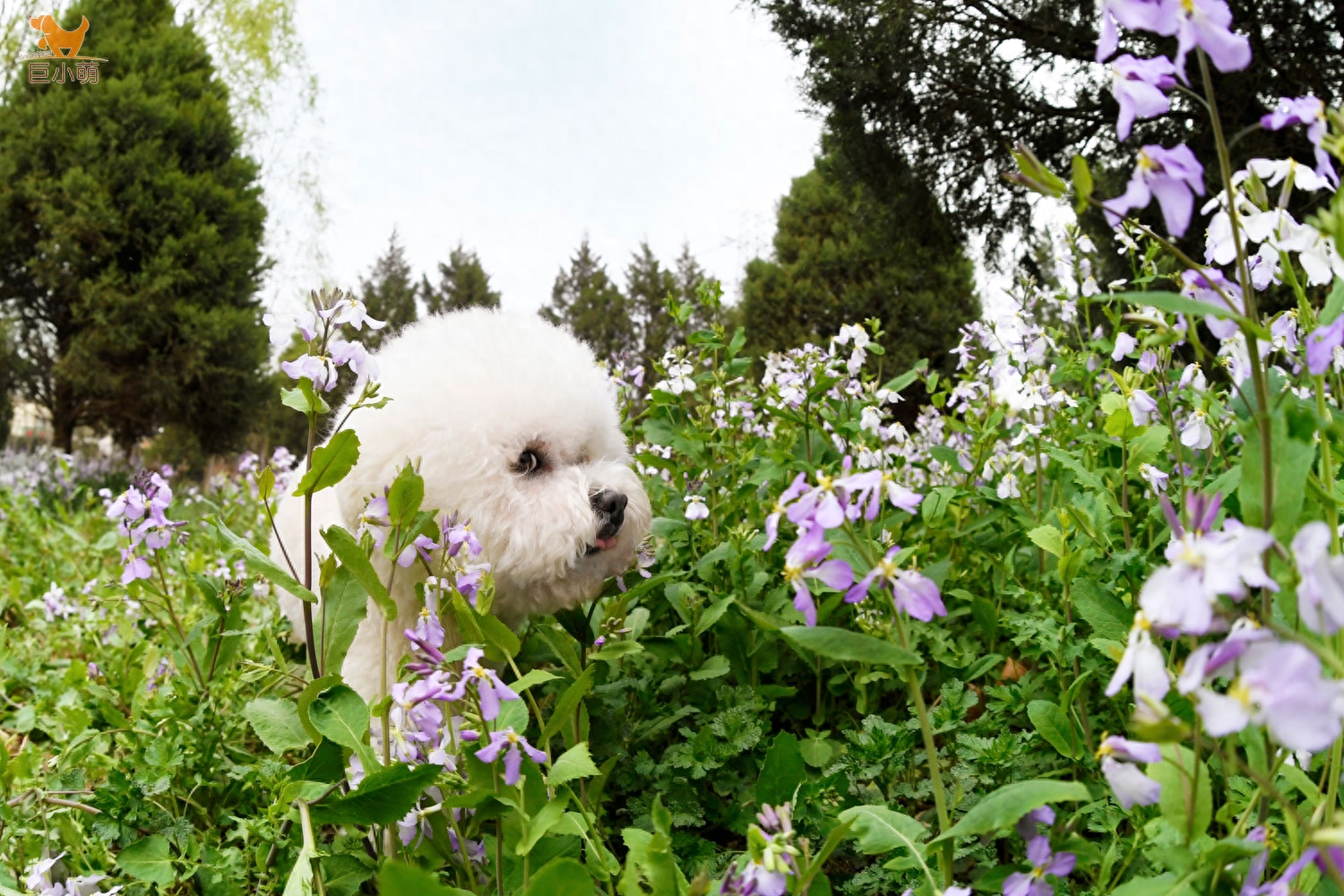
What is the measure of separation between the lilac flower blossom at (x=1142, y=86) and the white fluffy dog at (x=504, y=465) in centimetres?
130

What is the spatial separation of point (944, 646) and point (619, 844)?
2.45 ft

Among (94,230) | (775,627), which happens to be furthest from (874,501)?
(94,230)

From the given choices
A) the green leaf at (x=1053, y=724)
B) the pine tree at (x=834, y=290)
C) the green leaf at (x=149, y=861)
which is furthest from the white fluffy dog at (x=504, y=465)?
the pine tree at (x=834, y=290)

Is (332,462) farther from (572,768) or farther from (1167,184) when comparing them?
(1167,184)

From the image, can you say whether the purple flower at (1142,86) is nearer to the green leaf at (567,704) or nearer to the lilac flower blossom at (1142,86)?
the lilac flower blossom at (1142,86)

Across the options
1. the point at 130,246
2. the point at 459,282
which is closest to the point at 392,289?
the point at 459,282

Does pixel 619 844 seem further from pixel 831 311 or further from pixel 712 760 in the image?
pixel 831 311

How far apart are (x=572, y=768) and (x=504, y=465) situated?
0.87 meters

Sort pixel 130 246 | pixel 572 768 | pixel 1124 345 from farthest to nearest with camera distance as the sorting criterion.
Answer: pixel 130 246 < pixel 1124 345 < pixel 572 768

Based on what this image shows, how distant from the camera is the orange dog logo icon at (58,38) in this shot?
12242 mm

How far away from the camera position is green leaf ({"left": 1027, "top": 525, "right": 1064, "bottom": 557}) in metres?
1.40

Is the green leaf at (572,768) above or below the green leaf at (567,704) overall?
below

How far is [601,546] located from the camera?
1916mm

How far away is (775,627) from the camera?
85 cm
